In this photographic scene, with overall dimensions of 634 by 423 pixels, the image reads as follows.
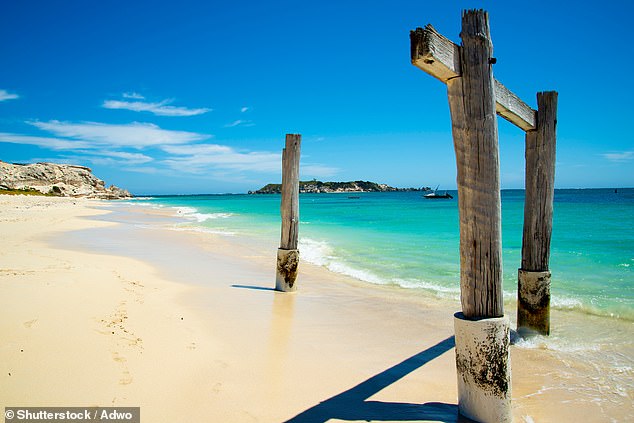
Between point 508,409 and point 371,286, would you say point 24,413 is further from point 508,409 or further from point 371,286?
point 371,286

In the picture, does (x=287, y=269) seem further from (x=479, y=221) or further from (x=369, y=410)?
(x=479, y=221)

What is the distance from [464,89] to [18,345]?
4027 mm

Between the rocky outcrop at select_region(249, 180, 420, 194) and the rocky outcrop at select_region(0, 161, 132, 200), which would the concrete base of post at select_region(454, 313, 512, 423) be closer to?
the rocky outcrop at select_region(0, 161, 132, 200)

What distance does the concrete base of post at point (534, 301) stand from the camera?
4.92 m

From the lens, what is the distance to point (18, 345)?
332 cm

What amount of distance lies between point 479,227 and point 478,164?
434 mm

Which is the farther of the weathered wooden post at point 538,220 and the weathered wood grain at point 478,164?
the weathered wooden post at point 538,220

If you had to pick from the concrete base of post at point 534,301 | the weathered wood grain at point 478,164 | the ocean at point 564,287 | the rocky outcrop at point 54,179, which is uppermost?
the rocky outcrop at point 54,179

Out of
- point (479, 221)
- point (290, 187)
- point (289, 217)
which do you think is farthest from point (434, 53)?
point (289, 217)

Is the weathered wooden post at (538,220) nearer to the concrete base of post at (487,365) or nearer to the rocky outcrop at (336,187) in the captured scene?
the concrete base of post at (487,365)

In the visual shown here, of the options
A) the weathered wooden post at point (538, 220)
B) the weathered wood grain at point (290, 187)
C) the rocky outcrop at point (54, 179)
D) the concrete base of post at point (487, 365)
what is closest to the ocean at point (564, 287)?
the weathered wooden post at point (538, 220)

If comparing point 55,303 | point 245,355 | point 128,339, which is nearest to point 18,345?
point 128,339

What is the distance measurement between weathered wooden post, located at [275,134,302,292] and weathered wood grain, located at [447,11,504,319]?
4351 millimetres

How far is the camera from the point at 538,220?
4879 mm
